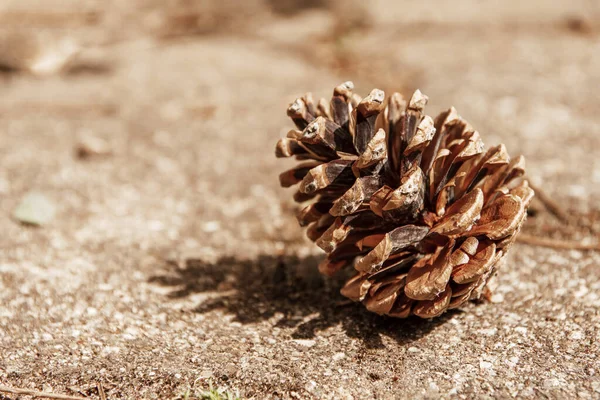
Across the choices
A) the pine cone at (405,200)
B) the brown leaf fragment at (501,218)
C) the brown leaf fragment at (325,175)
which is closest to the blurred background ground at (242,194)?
the pine cone at (405,200)

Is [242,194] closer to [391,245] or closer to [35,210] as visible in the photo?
[35,210]

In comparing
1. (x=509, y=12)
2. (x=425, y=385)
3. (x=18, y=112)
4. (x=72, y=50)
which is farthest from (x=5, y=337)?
(x=509, y=12)

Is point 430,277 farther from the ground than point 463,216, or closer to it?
closer to it

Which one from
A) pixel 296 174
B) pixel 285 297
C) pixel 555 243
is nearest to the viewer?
pixel 296 174

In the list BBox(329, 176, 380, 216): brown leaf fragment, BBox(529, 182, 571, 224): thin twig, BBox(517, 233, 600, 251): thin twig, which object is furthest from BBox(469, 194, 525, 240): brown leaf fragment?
BBox(529, 182, 571, 224): thin twig

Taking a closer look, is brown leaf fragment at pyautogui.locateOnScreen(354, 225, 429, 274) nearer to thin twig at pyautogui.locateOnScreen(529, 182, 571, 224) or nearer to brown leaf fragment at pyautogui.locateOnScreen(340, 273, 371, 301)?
brown leaf fragment at pyautogui.locateOnScreen(340, 273, 371, 301)

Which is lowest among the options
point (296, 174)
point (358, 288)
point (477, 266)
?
point (358, 288)

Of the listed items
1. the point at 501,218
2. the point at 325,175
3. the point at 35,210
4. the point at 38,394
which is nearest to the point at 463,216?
the point at 501,218
